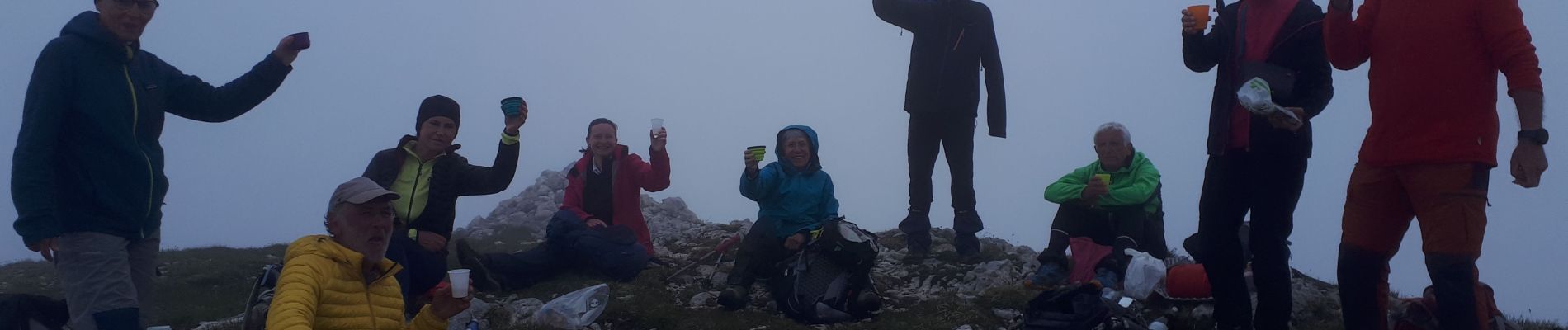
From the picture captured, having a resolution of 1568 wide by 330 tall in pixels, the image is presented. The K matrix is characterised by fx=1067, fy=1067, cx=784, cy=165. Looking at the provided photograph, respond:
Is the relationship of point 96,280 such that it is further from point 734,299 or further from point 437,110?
point 734,299

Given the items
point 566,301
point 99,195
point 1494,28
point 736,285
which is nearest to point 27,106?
point 99,195

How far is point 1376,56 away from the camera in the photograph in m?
4.92

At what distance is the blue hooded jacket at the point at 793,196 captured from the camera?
8.39 meters

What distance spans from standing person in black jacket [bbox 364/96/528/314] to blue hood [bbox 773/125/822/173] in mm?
2218

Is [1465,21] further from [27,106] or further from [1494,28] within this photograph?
[27,106]

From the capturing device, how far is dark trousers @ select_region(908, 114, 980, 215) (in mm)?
9180

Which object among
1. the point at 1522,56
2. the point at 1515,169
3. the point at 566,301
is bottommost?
the point at 566,301

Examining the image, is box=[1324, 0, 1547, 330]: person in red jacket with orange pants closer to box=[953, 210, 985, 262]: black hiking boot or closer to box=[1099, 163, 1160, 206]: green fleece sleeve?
box=[1099, 163, 1160, 206]: green fleece sleeve

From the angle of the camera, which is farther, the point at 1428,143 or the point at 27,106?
the point at 27,106

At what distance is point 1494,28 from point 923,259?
5785 mm

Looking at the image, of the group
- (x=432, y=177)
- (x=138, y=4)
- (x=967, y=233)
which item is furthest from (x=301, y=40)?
(x=967, y=233)

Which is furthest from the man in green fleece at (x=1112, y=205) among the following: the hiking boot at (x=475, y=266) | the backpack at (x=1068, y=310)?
the hiking boot at (x=475, y=266)

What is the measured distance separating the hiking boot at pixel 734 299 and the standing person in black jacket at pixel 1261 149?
355 centimetres

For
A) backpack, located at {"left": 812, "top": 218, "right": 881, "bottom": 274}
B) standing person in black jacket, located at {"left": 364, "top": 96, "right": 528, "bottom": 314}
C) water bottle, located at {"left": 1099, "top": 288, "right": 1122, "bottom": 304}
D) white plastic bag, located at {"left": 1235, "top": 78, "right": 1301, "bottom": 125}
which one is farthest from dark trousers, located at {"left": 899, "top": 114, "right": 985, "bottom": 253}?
white plastic bag, located at {"left": 1235, "top": 78, "right": 1301, "bottom": 125}
